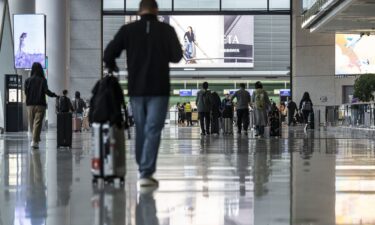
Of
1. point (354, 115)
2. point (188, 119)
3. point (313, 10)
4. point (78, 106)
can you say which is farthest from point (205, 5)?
point (354, 115)

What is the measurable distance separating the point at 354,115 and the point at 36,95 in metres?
14.9

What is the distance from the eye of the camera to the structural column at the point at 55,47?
3522cm

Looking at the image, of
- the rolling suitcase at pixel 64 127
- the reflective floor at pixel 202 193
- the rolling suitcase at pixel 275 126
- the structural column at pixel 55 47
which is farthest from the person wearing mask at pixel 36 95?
the structural column at pixel 55 47

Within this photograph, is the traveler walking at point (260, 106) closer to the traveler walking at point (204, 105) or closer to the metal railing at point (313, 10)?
the traveler walking at point (204, 105)

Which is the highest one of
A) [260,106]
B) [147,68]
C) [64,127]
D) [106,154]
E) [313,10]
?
[313,10]

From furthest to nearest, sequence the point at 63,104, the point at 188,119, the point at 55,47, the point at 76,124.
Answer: the point at 188,119
the point at 55,47
the point at 76,124
the point at 63,104

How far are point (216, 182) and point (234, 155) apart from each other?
14.9ft

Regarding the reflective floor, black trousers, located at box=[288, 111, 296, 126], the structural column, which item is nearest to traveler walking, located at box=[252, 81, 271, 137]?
the reflective floor

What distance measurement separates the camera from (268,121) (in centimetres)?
2123

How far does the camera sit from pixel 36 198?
731 centimetres

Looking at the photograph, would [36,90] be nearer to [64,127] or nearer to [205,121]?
[64,127]

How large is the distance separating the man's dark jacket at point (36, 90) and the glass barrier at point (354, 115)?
12.3 metres

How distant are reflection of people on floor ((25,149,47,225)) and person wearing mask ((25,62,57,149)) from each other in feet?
12.1

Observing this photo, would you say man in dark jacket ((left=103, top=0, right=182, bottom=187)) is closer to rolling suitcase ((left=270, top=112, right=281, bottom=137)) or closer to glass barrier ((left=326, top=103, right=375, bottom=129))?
rolling suitcase ((left=270, top=112, right=281, bottom=137))
